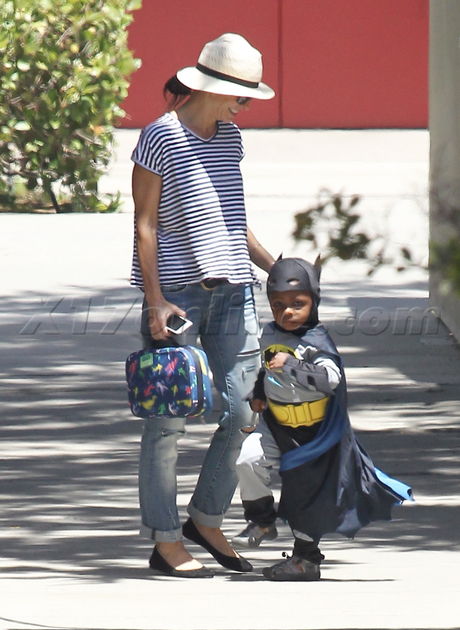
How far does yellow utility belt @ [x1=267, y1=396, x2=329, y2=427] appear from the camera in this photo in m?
5.62

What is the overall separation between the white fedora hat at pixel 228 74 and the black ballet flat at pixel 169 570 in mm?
1634

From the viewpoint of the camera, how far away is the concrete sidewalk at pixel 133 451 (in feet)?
17.2

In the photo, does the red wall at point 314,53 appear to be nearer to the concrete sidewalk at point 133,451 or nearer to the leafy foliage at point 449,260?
the concrete sidewalk at point 133,451

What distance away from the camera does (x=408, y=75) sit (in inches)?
1014

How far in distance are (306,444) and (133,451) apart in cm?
259

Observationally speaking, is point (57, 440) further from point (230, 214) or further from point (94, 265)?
point (94, 265)

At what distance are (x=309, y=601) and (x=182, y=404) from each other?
2.61ft

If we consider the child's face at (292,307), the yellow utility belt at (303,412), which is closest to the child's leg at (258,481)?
the yellow utility belt at (303,412)

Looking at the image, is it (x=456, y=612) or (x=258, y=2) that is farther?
(x=258, y=2)

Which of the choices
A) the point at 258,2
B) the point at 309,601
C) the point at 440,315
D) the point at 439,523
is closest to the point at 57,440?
the point at 439,523

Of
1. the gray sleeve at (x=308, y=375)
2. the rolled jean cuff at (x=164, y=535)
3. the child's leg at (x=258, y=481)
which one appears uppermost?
the gray sleeve at (x=308, y=375)

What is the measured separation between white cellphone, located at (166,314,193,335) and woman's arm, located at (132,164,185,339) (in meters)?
0.02

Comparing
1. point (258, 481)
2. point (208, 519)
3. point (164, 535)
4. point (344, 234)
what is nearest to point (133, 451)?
point (208, 519)

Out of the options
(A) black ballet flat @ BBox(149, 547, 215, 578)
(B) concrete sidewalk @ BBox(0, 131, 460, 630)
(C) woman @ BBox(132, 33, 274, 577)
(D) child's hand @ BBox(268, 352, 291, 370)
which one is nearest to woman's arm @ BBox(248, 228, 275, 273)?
(C) woman @ BBox(132, 33, 274, 577)
